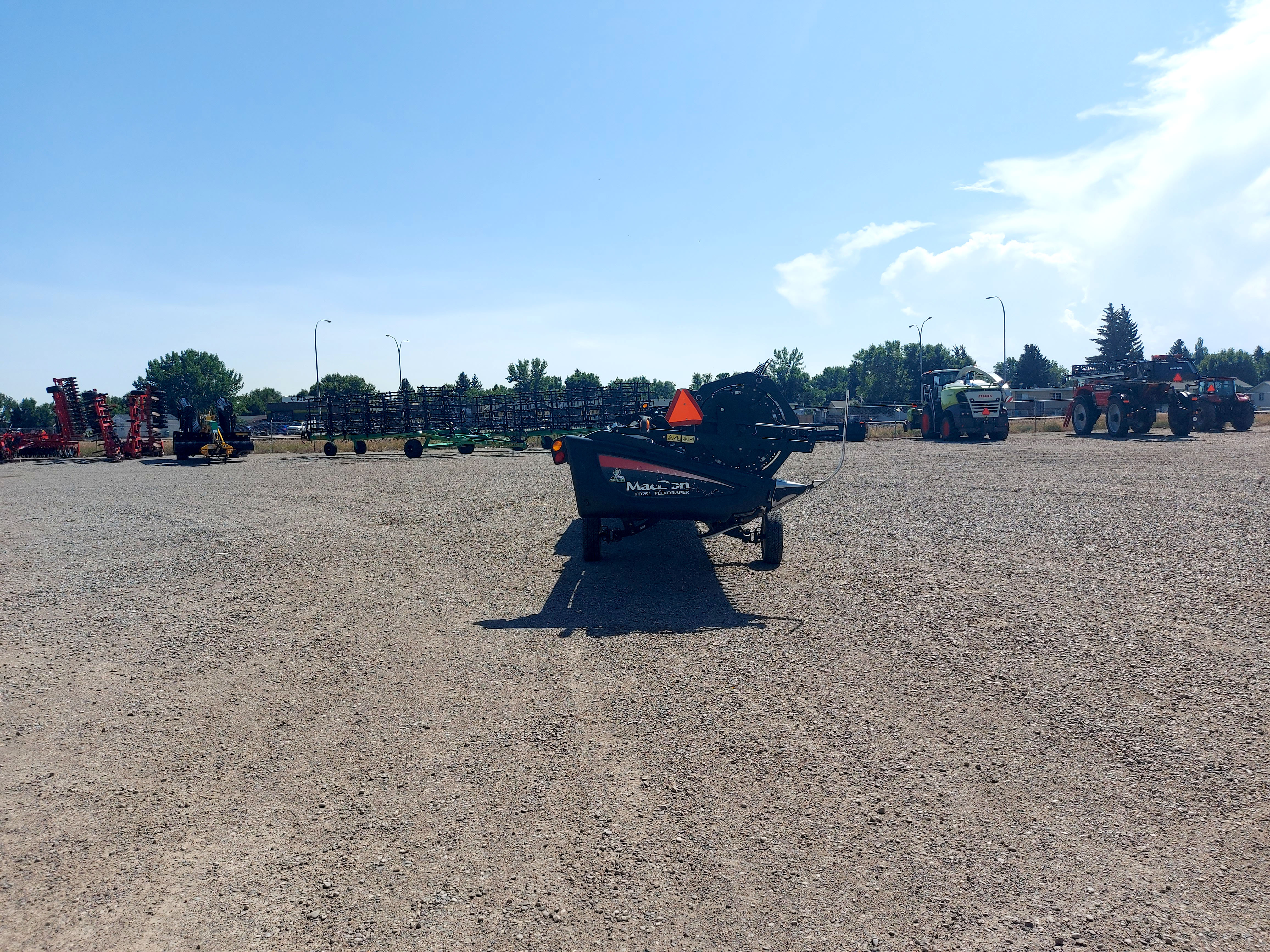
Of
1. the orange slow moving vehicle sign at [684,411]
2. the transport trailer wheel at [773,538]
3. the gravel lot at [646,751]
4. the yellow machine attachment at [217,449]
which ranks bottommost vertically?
the gravel lot at [646,751]

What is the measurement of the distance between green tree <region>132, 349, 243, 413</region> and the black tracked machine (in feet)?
386

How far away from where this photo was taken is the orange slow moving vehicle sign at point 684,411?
755cm

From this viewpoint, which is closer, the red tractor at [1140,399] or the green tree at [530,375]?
the red tractor at [1140,399]

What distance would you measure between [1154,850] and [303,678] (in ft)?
15.2

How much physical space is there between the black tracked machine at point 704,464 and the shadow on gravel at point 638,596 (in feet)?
1.33

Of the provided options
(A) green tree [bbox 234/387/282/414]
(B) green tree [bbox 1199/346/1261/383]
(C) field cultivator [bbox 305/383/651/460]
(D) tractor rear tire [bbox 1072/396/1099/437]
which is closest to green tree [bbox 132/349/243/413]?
(A) green tree [bbox 234/387/282/414]

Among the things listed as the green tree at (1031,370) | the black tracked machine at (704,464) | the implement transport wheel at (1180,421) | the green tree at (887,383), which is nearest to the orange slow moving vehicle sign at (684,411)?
the black tracked machine at (704,464)

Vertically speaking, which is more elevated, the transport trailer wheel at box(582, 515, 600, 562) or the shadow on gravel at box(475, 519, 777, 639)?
the transport trailer wheel at box(582, 515, 600, 562)

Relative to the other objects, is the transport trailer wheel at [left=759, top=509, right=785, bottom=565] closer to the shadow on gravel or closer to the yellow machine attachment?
the shadow on gravel

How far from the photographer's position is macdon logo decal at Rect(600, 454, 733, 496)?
6.94 m

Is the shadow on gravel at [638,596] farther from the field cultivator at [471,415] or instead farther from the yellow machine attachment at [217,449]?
the yellow machine attachment at [217,449]

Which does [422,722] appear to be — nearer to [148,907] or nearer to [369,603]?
[148,907]

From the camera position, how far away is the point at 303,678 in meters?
4.84

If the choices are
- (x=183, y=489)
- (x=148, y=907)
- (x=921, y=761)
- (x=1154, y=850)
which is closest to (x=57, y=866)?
(x=148, y=907)
